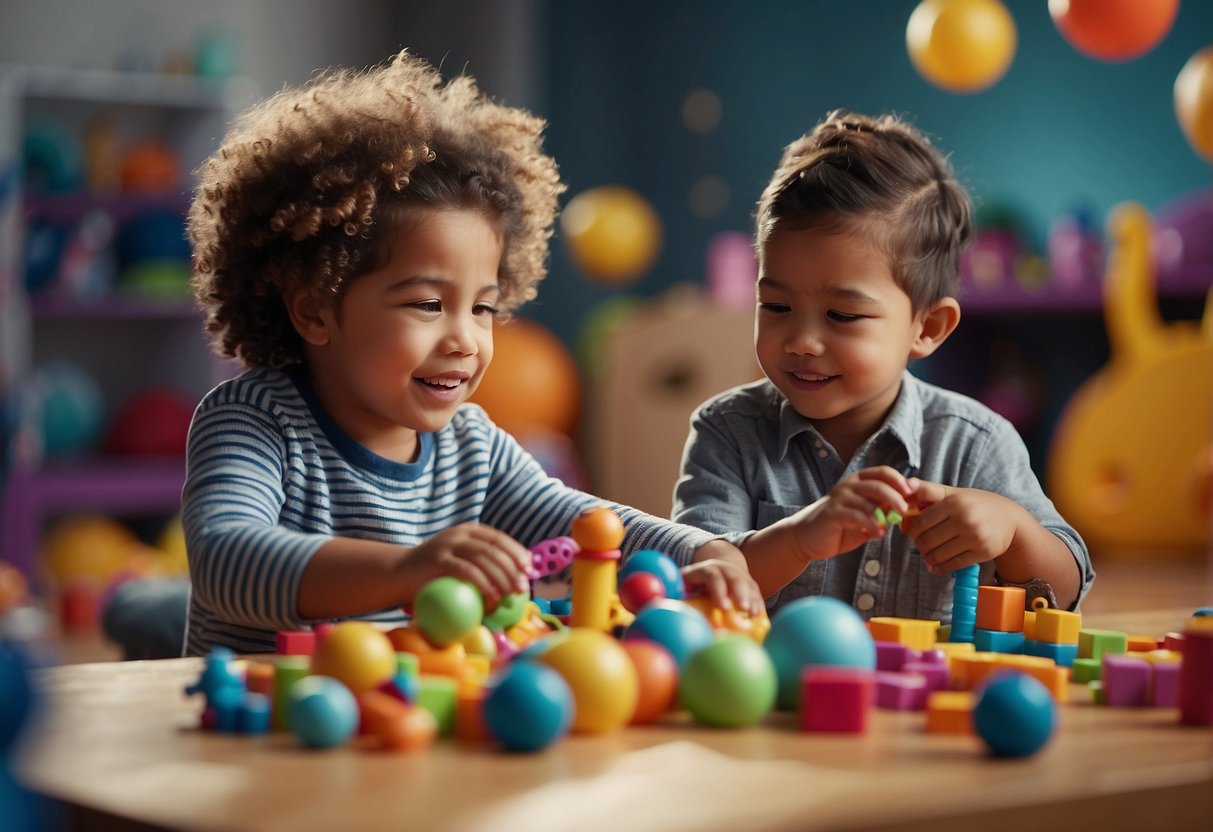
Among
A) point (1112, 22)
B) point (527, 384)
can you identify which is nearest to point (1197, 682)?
point (1112, 22)

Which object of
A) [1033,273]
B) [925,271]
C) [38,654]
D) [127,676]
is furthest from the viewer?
[1033,273]

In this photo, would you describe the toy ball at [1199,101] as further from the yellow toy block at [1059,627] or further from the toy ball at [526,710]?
the toy ball at [526,710]

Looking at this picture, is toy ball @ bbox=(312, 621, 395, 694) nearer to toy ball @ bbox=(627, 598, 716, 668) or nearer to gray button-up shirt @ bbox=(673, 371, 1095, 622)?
toy ball @ bbox=(627, 598, 716, 668)

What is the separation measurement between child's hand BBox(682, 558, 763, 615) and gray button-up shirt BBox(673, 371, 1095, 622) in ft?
0.93

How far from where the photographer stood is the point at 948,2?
6.52 feet

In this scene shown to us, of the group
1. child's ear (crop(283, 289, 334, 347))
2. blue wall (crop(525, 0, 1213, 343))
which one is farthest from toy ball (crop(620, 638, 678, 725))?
blue wall (crop(525, 0, 1213, 343))

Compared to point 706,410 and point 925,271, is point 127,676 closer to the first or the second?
point 706,410

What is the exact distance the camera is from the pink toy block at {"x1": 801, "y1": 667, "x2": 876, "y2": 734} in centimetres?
62

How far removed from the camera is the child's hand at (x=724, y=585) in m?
0.81

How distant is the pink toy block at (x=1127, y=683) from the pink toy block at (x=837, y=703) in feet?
0.47

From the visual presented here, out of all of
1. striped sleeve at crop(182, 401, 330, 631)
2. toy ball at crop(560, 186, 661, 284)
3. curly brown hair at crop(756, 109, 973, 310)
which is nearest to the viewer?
striped sleeve at crop(182, 401, 330, 631)

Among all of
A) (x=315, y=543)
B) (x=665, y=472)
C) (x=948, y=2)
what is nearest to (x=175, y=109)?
(x=665, y=472)

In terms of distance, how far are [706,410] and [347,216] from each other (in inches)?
13.5

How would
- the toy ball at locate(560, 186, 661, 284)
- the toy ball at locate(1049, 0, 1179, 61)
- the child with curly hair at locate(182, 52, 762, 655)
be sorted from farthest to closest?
the toy ball at locate(560, 186, 661, 284), the toy ball at locate(1049, 0, 1179, 61), the child with curly hair at locate(182, 52, 762, 655)
